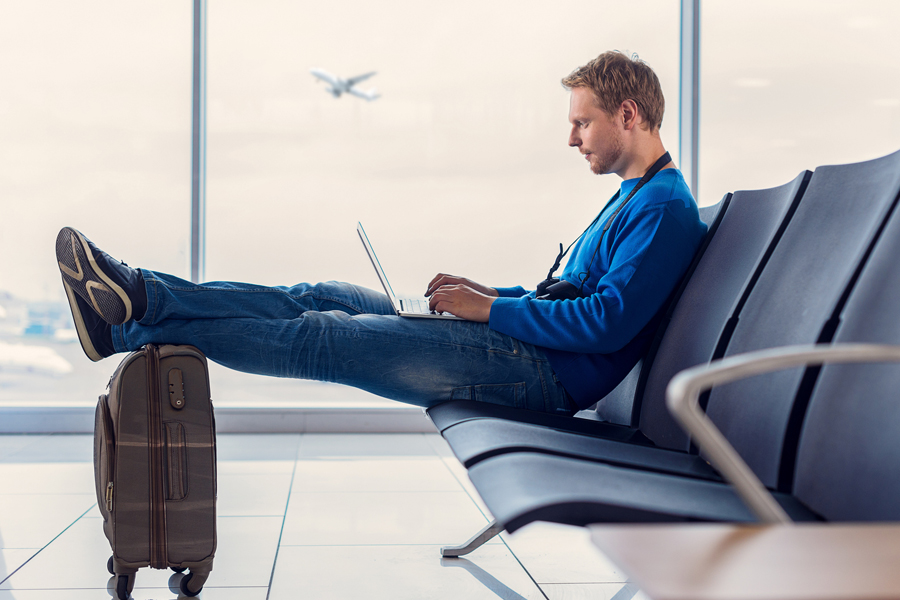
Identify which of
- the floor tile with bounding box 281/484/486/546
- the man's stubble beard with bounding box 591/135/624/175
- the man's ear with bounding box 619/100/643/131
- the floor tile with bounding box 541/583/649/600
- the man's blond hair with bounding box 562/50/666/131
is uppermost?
the man's blond hair with bounding box 562/50/666/131

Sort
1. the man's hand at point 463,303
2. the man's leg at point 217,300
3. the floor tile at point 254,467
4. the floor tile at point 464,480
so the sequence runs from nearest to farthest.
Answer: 1. the man's leg at point 217,300
2. the man's hand at point 463,303
3. the floor tile at point 464,480
4. the floor tile at point 254,467

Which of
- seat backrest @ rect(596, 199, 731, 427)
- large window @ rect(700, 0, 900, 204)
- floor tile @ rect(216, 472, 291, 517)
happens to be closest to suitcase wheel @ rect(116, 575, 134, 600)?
floor tile @ rect(216, 472, 291, 517)

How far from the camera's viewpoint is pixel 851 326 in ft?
3.04

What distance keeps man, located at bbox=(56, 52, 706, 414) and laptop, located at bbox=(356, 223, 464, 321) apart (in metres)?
0.02

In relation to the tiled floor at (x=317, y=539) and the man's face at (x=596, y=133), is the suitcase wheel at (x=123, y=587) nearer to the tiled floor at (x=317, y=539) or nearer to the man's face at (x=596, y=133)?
the tiled floor at (x=317, y=539)

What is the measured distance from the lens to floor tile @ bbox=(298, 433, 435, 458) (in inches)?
109

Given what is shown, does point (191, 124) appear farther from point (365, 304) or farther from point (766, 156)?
point (766, 156)

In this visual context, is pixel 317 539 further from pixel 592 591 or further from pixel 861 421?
pixel 861 421

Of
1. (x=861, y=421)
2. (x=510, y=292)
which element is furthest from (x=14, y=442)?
(x=861, y=421)

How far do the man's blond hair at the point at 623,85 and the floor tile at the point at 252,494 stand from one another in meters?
1.41

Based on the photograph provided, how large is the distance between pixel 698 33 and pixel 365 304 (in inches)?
92.6

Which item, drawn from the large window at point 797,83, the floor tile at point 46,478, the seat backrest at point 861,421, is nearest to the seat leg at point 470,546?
the seat backrest at point 861,421

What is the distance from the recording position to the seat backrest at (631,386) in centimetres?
154

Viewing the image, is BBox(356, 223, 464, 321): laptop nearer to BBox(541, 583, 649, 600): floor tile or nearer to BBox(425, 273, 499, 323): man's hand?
BBox(425, 273, 499, 323): man's hand
